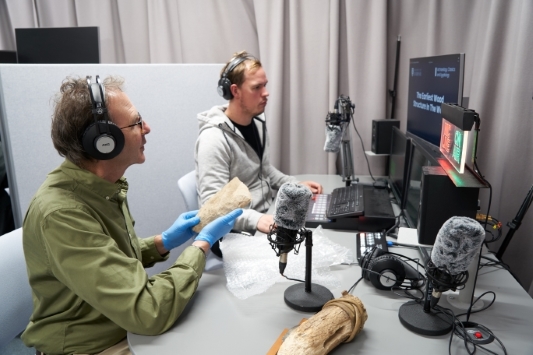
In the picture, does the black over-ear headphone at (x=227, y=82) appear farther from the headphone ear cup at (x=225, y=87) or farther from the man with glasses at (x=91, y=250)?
the man with glasses at (x=91, y=250)

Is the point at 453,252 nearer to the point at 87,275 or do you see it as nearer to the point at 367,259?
the point at 367,259

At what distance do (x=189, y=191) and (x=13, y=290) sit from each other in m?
0.83

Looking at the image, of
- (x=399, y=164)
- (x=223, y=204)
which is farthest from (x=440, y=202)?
(x=399, y=164)

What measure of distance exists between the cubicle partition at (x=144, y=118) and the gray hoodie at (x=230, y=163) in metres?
0.36

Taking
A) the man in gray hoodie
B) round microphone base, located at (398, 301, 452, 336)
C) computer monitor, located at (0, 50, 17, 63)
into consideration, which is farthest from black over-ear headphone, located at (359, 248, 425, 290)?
computer monitor, located at (0, 50, 17, 63)

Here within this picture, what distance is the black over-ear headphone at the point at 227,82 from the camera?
1901 mm

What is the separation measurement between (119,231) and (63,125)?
0.32 meters

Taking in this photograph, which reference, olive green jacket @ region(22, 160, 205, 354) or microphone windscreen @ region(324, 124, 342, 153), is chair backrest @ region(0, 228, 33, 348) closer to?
olive green jacket @ region(22, 160, 205, 354)

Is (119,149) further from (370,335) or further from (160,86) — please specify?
(160,86)

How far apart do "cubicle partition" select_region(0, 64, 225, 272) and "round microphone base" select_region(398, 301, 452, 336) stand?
1.59m

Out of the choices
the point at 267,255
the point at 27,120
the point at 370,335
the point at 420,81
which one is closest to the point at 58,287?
the point at 267,255

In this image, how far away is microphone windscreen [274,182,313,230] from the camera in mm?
934

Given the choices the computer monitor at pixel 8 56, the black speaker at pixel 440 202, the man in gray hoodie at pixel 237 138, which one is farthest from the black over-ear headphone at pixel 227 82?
the computer monitor at pixel 8 56

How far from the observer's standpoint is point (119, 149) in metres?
1.06
